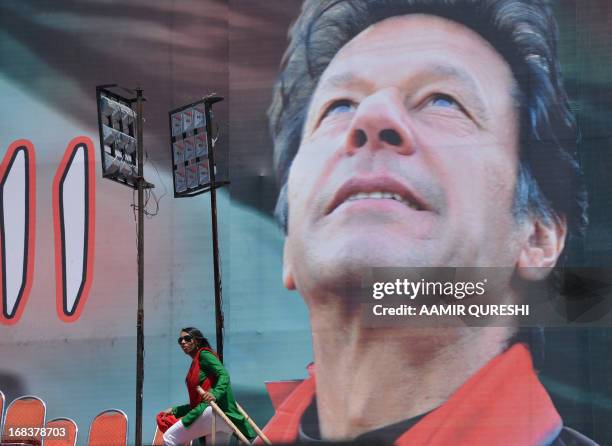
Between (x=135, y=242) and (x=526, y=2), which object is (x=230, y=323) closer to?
(x=135, y=242)

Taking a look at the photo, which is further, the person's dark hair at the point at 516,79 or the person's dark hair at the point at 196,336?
the person's dark hair at the point at 516,79

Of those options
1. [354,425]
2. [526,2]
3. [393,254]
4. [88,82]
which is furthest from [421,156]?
[88,82]

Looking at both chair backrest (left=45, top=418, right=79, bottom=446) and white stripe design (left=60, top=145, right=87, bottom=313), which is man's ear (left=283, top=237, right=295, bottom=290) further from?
chair backrest (left=45, top=418, right=79, bottom=446)

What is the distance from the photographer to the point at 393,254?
1119 centimetres

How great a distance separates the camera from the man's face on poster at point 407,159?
11211 mm

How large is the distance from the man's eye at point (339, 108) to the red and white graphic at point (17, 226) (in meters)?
2.68

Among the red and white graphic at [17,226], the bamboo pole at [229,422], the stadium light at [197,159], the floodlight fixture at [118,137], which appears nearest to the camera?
the bamboo pole at [229,422]

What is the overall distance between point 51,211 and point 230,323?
1.92 meters

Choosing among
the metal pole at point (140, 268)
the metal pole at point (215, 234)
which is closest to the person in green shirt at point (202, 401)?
the metal pole at point (140, 268)

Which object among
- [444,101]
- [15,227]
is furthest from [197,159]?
[444,101]

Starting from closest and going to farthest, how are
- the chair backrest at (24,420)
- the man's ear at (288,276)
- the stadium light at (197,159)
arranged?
1. the stadium light at (197,159)
2. the man's ear at (288,276)
3. the chair backrest at (24,420)

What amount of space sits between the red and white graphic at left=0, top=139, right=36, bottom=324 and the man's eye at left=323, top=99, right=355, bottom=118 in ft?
8.80

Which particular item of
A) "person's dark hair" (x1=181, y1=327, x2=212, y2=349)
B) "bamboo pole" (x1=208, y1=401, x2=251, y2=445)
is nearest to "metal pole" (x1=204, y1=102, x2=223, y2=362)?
"person's dark hair" (x1=181, y1=327, x2=212, y2=349)

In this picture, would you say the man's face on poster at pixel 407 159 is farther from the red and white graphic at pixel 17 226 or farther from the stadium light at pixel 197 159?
the red and white graphic at pixel 17 226
